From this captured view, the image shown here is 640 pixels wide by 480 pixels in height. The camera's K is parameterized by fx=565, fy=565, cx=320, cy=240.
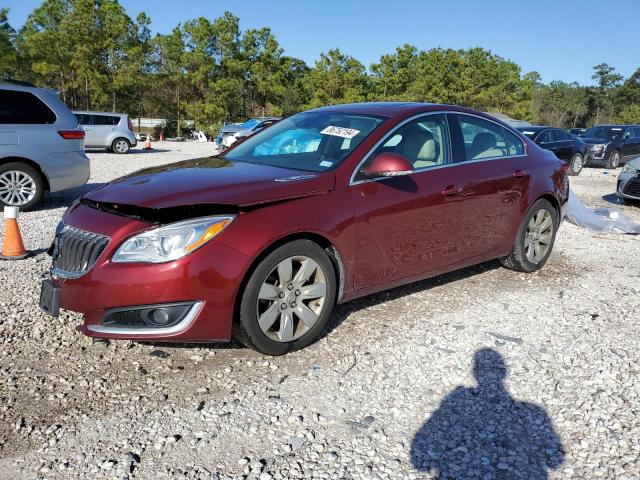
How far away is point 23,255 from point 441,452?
4.81m

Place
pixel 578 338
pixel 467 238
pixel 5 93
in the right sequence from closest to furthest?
1. pixel 578 338
2. pixel 467 238
3. pixel 5 93

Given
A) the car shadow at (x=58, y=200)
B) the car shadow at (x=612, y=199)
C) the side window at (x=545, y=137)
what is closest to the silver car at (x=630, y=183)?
the car shadow at (x=612, y=199)

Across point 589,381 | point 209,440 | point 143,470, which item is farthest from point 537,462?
point 143,470

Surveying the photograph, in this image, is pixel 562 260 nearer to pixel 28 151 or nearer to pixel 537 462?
pixel 537 462

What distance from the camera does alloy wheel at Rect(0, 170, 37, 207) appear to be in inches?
317

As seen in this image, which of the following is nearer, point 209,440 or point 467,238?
point 209,440

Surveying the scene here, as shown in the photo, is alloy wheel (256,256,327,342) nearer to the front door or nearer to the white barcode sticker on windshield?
the front door

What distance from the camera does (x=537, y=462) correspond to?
2678mm

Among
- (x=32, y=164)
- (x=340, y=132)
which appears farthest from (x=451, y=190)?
(x=32, y=164)

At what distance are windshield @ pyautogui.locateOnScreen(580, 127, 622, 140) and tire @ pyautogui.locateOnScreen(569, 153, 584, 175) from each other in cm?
351

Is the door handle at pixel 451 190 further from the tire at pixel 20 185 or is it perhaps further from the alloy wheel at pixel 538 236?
the tire at pixel 20 185

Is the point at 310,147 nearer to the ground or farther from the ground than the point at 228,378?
farther from the ground

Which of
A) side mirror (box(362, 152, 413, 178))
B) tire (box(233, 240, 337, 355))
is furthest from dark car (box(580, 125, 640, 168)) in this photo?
tire (box(233, 240, 337, 355))

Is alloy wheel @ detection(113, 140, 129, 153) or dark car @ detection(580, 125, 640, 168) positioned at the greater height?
dark car @ detection(580, 125, 640, 168)
